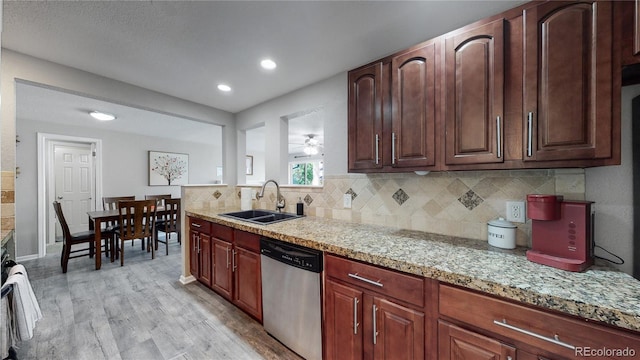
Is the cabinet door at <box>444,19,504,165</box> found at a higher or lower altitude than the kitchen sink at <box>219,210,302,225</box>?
higher

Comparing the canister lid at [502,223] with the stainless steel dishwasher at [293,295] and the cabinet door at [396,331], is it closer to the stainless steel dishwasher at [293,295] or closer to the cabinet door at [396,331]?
the cabinet door at [396,331]

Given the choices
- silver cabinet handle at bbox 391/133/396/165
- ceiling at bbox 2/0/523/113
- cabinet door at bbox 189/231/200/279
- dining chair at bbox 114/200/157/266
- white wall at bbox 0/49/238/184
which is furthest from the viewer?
dining chair at bbox 114/200/157/266

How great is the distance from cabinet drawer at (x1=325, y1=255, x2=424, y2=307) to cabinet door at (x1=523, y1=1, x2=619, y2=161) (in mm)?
847

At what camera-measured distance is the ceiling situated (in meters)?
1.42

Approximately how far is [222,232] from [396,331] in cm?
178

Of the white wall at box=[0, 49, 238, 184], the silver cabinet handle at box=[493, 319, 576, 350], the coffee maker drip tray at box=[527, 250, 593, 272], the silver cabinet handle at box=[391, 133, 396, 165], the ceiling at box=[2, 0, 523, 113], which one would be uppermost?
the ceiling at box=[2, 0, 523, 113]

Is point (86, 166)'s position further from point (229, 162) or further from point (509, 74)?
point (509, 74)

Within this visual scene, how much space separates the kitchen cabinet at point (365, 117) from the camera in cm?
166

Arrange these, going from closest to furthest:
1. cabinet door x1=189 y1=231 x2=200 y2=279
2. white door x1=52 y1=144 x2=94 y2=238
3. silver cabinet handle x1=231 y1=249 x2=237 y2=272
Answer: silver cabinet handle x1=231 y1=249 x2=237 y2=272 → cabinet door x1=189 y1=231 x2=200 y2=279 → white door x1=52 y1=144 x2=94 y2=238

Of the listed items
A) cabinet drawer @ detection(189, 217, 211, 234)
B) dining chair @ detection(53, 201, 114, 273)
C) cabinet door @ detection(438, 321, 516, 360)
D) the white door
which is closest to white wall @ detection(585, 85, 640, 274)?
cabinet door @ detection(438, 321, 516, 360)

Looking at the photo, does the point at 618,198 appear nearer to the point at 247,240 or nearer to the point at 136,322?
the point at 247,240

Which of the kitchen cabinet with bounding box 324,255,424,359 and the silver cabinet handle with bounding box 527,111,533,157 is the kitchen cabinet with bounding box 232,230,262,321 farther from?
the silver cabinet handle with bounding box 527,111,533,157

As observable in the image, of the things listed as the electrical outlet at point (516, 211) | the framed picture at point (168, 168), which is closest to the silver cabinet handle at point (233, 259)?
the electrical outlet at point (516, 211)

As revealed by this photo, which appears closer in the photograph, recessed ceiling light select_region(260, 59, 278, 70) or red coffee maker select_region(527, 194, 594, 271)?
red coffee maker select_region(527, 194, 594, 271)
